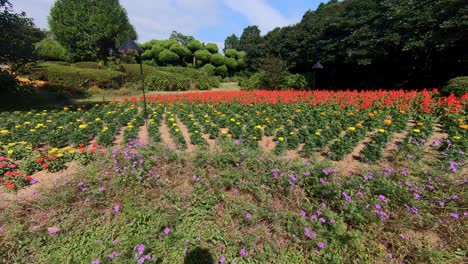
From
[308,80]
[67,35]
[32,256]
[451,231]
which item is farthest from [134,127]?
[67,35]

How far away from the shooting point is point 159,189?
2.93m

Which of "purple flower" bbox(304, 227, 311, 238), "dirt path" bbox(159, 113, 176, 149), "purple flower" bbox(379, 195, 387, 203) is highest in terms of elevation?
"purple flower" bbox(379, 195, 387, 203)

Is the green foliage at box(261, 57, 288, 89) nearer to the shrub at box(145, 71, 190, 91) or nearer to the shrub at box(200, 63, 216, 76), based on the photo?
the shrub at box(145, 71, 190, 91)

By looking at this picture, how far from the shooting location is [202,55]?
3216cm

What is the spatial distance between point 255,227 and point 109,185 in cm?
199

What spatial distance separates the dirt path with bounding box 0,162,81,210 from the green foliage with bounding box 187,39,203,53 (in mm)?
32625

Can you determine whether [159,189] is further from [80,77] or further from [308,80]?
[308,80]

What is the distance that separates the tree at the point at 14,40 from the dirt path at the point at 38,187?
7698 millimetres

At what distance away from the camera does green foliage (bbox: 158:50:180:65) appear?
3033 centimetres

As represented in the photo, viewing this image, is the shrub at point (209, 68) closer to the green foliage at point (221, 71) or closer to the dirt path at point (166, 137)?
the green foliage at point (221, 71)

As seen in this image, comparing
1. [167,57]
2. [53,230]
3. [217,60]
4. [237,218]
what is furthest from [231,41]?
[53,230]

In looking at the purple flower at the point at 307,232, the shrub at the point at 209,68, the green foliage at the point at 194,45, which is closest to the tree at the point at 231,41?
the green foliage at the point at 194,45

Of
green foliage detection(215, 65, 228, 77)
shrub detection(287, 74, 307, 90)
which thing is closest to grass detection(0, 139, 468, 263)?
shrub detection(287, 74, 307, 90)

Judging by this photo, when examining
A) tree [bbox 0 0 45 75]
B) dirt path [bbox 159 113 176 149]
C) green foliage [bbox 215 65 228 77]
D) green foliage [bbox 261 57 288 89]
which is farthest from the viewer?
green foliage [bbox 215 65 228 77]
